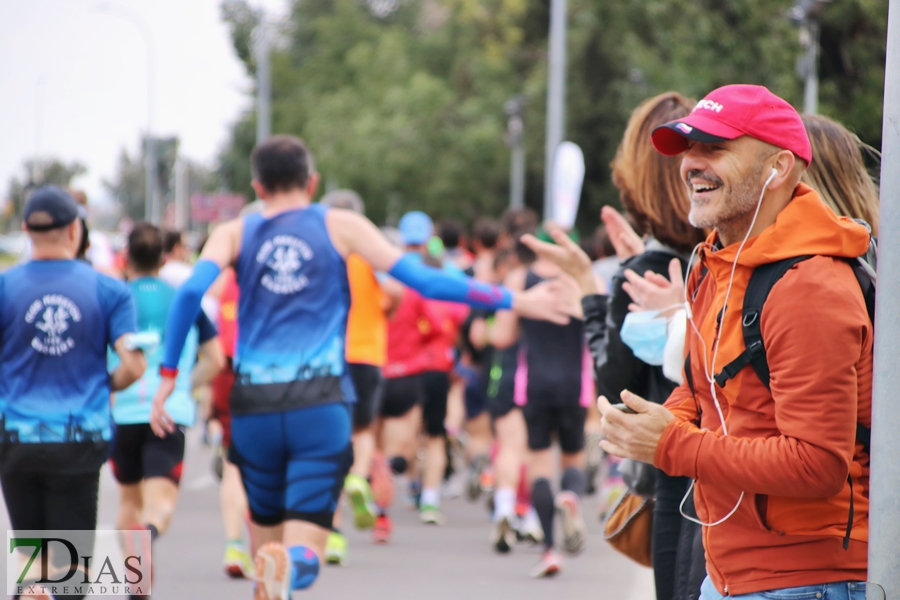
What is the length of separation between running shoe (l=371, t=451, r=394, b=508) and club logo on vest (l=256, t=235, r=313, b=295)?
4.10 m

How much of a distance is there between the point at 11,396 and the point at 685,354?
3110 millimetres

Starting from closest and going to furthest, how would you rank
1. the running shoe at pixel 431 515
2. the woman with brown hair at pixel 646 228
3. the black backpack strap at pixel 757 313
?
the black backpack strap at pixel 757 313 < the woman with brown hair at pixel 646 228 < the running shoe at pixel 431 515

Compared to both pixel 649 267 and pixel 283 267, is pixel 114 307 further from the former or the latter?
pixel 649 267

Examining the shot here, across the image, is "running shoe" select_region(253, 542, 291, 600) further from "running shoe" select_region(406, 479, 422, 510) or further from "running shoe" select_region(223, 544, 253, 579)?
"running shoe" select_region(406, 479, 422, 510)

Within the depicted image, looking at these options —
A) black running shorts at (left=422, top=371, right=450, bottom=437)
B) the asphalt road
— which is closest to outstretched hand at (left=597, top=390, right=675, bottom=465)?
the asphalt road

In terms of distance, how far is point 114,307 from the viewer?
5195mm

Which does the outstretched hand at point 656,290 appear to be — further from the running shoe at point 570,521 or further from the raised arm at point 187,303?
the running shoe at point 570,521

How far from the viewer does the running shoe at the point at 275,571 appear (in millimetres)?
4848

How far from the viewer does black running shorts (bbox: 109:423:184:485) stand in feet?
21.8

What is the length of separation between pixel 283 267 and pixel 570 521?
3.54m

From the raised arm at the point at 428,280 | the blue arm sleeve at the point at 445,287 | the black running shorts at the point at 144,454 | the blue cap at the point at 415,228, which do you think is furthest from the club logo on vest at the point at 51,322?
the blue cap at the point at 415,228

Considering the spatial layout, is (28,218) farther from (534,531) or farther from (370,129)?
(370,129)

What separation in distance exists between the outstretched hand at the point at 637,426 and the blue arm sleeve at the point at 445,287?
2710 millimetres

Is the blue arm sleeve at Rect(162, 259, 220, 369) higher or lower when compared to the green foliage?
lower
